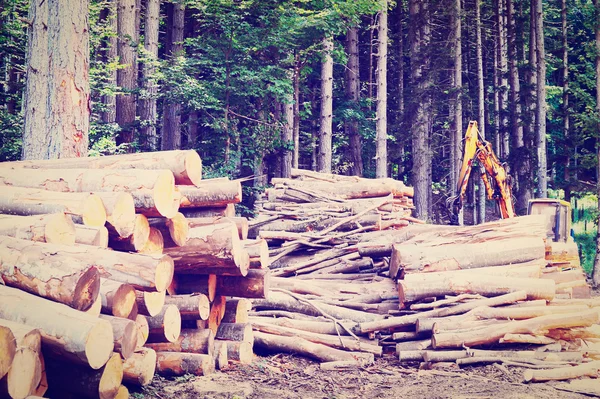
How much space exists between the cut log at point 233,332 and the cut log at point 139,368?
1.87 m

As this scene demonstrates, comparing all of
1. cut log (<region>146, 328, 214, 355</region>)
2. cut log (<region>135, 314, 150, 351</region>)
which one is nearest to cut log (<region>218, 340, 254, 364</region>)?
cut log (<region>146, 328, 214, 355</region>)

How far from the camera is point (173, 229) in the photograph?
21.9 feet

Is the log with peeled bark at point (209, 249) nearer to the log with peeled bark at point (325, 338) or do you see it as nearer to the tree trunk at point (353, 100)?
the log with peeled bark at point (325, 338)

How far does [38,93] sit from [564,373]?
27.9 ft

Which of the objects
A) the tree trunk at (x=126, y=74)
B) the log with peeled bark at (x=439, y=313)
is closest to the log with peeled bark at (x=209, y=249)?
the log with peeled bark at (x=439, y=313)

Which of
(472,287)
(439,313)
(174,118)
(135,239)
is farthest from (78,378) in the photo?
(174,118)

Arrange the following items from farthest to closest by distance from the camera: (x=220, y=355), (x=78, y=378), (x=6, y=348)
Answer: (x=220, y=355) < (x=78, y=378) < (x=6, y=348)

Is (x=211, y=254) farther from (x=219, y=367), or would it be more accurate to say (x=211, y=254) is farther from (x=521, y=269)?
(x=521, y=269)

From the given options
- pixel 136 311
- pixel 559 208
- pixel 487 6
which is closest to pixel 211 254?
pixel 136 311

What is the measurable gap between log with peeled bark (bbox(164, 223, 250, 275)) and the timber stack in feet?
6.66

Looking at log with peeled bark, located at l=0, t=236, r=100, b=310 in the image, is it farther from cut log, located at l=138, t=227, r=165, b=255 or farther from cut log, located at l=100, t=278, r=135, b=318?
cut log, located at l=138, t=227, r=165, b=255

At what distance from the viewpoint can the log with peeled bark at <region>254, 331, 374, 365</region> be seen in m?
8.37

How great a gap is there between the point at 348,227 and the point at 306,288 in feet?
7.32

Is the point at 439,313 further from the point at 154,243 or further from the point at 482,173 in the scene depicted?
the point at 482,173
